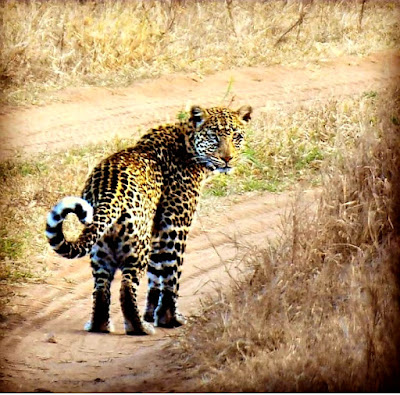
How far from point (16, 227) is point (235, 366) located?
1.30 meters

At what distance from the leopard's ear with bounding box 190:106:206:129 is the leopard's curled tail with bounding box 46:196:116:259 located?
3.07 feet

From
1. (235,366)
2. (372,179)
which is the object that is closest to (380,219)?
(372,179)

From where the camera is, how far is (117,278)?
748cm

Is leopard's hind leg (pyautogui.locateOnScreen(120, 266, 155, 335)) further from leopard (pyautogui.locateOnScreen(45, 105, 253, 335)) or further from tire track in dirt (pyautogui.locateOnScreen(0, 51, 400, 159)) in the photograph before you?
tire track in dirt (pyautogui.locateOnScreen(0, 51, 400, 159))

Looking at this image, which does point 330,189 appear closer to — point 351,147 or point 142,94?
point 351,147

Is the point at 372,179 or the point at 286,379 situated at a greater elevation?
the point at 372,179

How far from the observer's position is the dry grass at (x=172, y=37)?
24.8 feet

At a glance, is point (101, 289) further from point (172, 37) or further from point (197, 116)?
point (172, 37)

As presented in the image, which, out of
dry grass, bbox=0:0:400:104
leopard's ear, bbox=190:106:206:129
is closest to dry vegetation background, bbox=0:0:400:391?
dry grass, bbox=0:0:400:104

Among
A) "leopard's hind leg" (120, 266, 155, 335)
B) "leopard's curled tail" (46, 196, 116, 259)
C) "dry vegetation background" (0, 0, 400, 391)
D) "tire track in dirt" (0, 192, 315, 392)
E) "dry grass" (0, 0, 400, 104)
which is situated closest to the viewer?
"leopard's curled tail" (46, 196, 116, 259)

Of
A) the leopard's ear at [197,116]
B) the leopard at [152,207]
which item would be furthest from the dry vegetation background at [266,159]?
the leopard's ear at [197,116]

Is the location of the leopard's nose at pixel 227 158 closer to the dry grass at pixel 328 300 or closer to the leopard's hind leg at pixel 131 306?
the dry grass at pixel 328 300

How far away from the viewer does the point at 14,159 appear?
7422 millimetres

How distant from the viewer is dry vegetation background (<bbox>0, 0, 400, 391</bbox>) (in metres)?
7.15
